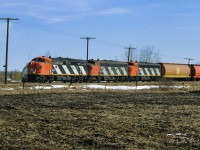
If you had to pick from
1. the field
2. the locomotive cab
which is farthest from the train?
the field

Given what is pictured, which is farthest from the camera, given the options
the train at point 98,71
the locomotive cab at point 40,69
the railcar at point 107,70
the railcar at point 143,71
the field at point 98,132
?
the railcar at point 143,71

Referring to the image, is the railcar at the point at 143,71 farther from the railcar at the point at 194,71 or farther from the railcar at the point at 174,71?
the railcar at the point at 194,71

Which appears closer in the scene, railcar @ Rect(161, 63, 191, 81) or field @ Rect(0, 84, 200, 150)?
field @ Rect(0, 84, 200, 150)

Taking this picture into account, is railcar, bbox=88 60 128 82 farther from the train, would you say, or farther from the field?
the field

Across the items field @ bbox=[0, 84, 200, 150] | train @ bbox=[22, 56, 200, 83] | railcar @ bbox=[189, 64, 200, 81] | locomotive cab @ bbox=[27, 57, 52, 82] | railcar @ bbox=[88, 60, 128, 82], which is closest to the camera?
field @ bbox=[0, 84, 200, 150]

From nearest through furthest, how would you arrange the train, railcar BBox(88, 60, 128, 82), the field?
the field, the train, railcar BBox(88, 60, 128, 82)

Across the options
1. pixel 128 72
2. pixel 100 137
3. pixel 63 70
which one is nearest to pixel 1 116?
pixel 100 137

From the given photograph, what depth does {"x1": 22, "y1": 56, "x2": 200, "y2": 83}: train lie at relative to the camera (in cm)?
4778

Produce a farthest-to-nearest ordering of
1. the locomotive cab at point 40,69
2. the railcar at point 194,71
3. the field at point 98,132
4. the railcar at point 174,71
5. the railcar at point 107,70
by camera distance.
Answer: the railcar at point 194,71 → the railcar at point 174,71 → the railcar at point 107,70 → the locomotive cab at point 40,69 → the field at point 98,132

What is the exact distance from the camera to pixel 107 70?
194 feet

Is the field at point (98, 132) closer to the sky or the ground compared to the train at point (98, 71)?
closer to the ground


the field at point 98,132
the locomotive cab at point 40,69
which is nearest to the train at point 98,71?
the locomotive cab at point 40,69

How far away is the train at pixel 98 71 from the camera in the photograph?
4778 centimetres

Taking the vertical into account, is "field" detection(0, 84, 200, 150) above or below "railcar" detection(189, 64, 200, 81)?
below
